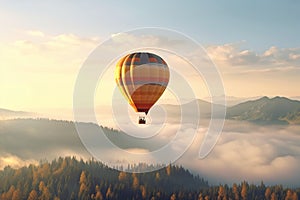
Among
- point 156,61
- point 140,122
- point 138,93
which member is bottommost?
point 140,122

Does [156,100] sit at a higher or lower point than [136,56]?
lower

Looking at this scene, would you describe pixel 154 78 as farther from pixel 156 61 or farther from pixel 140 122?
pixel 140 122

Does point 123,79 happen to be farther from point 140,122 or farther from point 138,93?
point 140,122

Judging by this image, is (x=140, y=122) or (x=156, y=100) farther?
(x=156, y=100)

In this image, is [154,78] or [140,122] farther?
[154,78]

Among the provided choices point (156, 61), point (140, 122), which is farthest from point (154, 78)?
point (140, 122)

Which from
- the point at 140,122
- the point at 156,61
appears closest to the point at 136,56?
the point at 156,61
